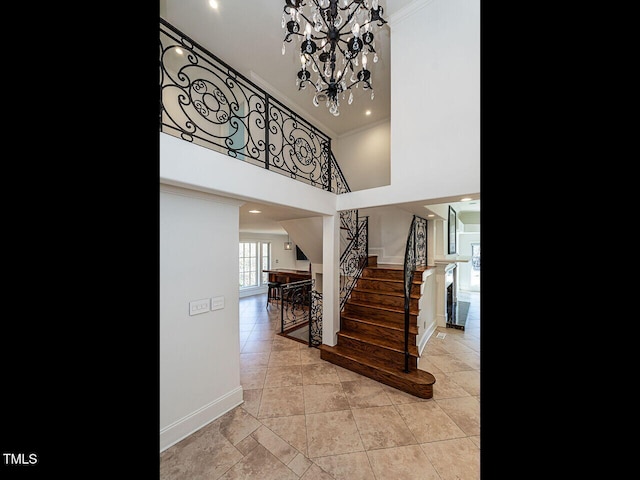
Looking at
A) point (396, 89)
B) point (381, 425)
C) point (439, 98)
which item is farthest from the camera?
point (396, 89)

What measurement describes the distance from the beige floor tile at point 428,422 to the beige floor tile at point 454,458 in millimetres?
63

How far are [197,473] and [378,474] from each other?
136 centimetres

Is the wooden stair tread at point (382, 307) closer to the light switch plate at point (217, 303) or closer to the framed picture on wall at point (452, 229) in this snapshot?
the light switch plate at point (217, 303)

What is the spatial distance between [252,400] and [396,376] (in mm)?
1643

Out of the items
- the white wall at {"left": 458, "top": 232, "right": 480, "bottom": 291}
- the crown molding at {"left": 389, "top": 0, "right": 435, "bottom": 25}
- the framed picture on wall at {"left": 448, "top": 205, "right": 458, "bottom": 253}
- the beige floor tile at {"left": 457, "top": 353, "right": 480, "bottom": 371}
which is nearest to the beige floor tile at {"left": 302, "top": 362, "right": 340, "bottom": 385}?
the beige floor tile at {"left": 457, "top": 353, "right": 480, "bottom": 371}

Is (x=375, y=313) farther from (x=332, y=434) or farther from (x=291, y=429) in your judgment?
(x=291, y=429)

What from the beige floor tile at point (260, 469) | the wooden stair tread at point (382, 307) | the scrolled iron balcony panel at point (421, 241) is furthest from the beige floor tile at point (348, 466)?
the scrolled iron balcony panel at point (421, 241)

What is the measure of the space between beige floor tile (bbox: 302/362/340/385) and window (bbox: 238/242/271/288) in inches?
216

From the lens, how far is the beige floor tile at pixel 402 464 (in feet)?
5.85
